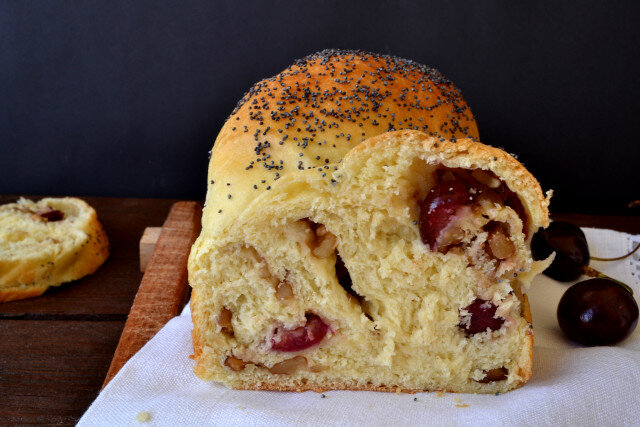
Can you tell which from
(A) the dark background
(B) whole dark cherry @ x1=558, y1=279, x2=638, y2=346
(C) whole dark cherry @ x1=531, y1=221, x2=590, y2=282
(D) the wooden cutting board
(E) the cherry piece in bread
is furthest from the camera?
(A) the dark background

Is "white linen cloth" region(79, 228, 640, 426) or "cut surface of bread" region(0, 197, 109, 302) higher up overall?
"white linen cloth" region(79, 228, 640, 426)

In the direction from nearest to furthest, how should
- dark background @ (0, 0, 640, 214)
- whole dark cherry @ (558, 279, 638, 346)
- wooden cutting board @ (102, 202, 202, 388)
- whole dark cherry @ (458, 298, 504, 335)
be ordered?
whole dark cherry @ (458, 298, 504, 335) < whole dark cherry @ (558, 279, 638, 346) < wooden cutting board @ (102, 202, 202, 388) < dark background @ (0, 0, 640, 214)

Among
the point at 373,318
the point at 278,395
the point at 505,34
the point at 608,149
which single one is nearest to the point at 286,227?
the point at 373,318

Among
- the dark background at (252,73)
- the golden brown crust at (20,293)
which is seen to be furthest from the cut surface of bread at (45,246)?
the dark background at (252,73)

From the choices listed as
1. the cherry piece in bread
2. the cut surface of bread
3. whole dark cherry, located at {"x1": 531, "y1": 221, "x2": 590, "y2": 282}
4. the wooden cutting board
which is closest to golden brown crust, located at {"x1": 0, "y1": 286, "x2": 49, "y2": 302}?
the cut surface of bread

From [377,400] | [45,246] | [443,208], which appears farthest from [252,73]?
[377,400]

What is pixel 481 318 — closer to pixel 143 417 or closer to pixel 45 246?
pixel 143 417

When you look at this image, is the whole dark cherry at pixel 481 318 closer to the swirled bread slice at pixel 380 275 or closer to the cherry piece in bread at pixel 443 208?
the swirled bread slice at pixel 380 275

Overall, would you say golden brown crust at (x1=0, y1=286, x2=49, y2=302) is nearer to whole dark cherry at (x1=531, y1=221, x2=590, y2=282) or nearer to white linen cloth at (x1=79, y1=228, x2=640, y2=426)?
white linen cloth at (x1=79, y1=228, x2=640, y2=426)
